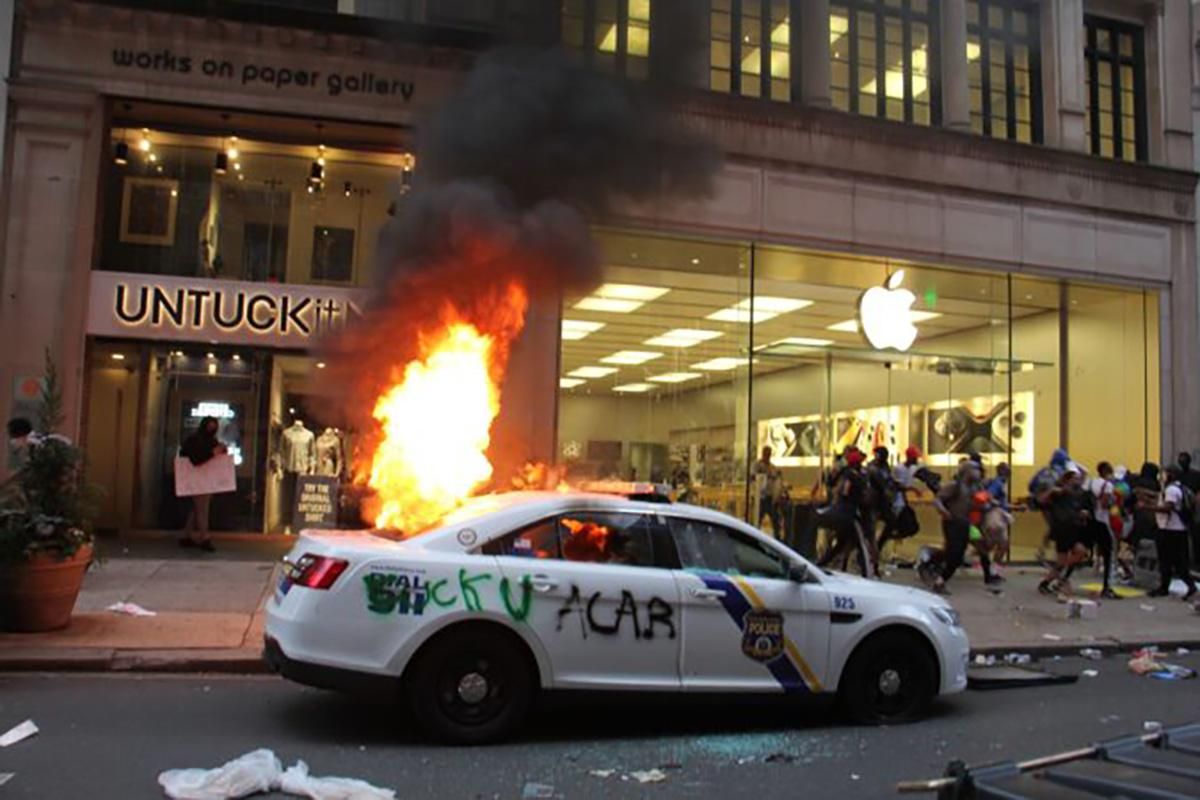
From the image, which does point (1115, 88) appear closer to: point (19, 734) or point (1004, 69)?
point (1004, 69)

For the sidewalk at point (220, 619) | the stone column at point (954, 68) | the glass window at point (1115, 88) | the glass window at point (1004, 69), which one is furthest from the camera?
the glass window at point (1115, 88)

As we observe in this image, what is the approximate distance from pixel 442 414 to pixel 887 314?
8369 mm

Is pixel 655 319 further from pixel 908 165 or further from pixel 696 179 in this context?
pixel 908 165

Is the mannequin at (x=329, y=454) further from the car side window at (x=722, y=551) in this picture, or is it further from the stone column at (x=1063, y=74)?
the stone column at (x=1063, y=74)

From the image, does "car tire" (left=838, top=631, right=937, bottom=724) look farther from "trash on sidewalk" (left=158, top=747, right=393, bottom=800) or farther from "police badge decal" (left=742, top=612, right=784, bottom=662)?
"trash on sidewalk" (left=158, top=747, right=393, bottom=800)

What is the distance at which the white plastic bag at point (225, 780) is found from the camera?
4.15m

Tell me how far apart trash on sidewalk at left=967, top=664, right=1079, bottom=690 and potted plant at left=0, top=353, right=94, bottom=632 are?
6439 mm

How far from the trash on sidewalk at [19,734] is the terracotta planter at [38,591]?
1.96m

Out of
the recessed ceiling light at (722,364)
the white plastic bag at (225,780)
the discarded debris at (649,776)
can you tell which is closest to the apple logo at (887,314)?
the recessed ceiling light at (722,364)

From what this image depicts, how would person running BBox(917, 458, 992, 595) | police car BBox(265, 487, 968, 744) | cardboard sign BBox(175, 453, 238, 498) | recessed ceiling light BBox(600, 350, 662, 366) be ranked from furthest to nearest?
recessed ceiling light BBox(600, 350, 662, 366) → cardboard sign BBox(175, 453, 238, 498) → person running BBox(917, 458, 992, 595) → police car BBox(265, 487, 968, 744)

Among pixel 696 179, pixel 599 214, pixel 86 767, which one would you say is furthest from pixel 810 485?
pixel 86 767

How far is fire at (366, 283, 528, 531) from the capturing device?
751cm

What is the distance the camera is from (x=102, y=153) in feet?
36.9

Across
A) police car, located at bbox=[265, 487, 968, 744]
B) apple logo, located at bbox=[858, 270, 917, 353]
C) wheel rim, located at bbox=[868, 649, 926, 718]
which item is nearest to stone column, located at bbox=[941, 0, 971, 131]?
apple logo, located at bbox=[858, 270, 917, 353]
